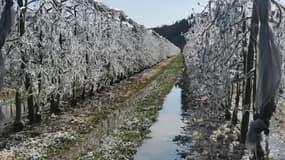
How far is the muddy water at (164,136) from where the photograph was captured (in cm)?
1340

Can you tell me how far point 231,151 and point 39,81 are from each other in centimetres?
853

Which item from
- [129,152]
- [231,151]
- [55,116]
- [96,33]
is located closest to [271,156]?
[231,151]

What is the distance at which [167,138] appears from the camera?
16.4 m

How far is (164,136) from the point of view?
54.4ft

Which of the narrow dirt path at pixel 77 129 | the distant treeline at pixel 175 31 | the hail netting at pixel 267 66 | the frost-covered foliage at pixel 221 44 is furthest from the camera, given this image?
the distant treeline at pixel 175 31

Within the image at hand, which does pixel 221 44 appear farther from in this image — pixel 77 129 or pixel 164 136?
pixel 77 129

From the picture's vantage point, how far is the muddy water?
13.4 m

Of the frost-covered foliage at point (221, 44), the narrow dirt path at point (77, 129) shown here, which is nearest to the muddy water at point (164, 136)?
the narrow dirt path at point (77, 129)

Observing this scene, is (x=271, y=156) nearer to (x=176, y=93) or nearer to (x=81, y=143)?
(x=81, y=143)

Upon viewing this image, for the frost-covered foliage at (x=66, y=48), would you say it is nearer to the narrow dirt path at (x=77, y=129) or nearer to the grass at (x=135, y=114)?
the narrow dirt path at (x=77, y=129)

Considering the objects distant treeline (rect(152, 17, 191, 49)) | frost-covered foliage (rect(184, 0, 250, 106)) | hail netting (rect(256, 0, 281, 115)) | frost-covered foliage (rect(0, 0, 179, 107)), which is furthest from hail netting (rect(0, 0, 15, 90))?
distant treeline (rect(152, 17, 191, 49))

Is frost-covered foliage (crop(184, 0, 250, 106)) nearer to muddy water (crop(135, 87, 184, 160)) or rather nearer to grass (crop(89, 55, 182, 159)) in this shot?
muddy water (crop(135, 87, 184, 160))

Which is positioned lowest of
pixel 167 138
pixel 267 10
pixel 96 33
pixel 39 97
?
pixel 167 138

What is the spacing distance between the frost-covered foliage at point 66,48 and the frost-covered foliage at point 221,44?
3696 mm
